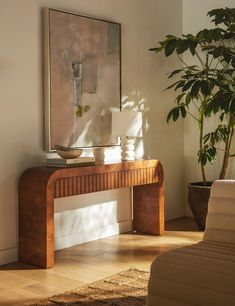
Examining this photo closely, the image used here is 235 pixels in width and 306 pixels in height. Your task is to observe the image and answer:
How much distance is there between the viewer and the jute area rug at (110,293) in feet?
8.90

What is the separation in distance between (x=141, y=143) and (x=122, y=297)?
2.13m

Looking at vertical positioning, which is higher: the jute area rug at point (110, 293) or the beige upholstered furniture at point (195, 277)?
the beige upholstered furniture at point (195, 277)

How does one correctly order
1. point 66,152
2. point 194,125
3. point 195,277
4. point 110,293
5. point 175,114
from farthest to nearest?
point 194,125 → point 175,114 → point 66,152 → point 110,293 → point 195,277

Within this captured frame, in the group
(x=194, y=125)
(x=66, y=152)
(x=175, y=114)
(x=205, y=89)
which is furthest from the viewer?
(x=194, y=125)

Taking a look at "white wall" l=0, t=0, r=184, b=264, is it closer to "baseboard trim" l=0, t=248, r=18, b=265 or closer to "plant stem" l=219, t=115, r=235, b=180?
"baseboard trim" l=0, t=248, r=18, b=265

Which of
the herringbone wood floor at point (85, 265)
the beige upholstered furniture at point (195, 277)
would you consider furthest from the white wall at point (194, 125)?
the beige upholstered furniture at point (195, 277)

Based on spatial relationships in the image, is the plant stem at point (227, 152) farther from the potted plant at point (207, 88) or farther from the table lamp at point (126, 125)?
the table lamp at point (126, 125)

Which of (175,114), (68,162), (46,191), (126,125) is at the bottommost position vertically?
(46,191)

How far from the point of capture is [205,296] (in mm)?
2158

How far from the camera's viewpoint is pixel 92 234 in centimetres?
422

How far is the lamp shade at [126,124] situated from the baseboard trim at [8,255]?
124 centimetres

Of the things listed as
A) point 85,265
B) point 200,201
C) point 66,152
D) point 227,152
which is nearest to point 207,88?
point 227,152

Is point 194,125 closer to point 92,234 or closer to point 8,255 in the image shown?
point 92,234

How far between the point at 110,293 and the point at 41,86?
1685 millimetres
